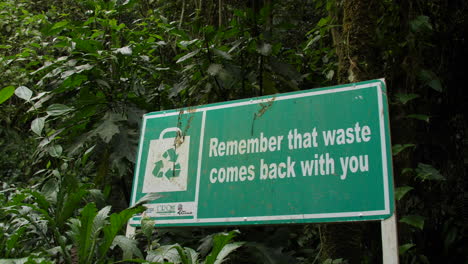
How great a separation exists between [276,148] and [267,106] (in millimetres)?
226

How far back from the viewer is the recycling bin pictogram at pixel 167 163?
216 centimetres

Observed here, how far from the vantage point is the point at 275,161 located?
1944 mm

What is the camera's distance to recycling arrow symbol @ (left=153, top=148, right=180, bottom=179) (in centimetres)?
218

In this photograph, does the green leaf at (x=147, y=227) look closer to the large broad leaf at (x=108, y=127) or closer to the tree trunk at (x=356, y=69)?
the large broad leaf at (x=108, y=127)

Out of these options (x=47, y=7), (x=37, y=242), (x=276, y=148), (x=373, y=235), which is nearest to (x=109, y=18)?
(x=37, y=242)

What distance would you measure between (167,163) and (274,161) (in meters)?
0.57

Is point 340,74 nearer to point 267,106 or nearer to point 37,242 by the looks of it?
point 267,106

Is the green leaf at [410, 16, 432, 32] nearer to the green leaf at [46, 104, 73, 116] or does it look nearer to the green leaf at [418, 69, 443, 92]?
the green leaf at [418, 69, 443, 92]

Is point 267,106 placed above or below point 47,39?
below

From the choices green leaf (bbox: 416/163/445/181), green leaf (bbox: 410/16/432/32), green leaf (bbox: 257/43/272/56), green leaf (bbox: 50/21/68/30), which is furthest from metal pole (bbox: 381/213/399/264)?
green leaf (bbox: 50/21/68/30)

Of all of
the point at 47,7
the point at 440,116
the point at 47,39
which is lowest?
the point at 440,116

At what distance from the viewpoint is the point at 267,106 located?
6.88 ft

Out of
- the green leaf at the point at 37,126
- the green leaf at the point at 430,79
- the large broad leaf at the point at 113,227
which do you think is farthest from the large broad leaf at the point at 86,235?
the green leaf at the point at 430,79

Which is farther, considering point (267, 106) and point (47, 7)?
point (47, 7)
